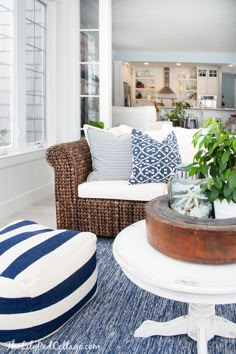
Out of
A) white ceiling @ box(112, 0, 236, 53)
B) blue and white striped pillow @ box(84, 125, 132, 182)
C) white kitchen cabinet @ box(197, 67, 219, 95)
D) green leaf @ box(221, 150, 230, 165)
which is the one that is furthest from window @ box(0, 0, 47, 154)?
white kitchen cabinet @ box(197, 67, 219, 95)

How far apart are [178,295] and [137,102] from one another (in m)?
12.0

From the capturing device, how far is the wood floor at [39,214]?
11.8 feet

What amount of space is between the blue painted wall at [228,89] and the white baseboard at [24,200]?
1048 cm

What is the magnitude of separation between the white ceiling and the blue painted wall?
2.74 meters

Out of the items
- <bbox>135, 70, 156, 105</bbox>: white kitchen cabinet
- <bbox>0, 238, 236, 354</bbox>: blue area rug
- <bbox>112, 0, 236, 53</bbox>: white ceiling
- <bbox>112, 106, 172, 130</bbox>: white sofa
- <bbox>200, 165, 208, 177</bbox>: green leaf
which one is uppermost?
<bbox>112, 0, 236, 53</bbox>: white ceiling

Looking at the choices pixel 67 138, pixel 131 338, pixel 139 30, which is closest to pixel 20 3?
pixel 67 138

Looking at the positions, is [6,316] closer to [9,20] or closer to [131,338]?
[131,338]

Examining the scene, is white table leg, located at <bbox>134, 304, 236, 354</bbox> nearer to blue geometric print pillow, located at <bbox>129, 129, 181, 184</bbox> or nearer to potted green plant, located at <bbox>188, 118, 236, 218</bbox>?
potted green plant, located at <bbox>188, 118, 236, 218</bbox>

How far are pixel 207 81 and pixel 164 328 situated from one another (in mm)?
11806

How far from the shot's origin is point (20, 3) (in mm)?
3990

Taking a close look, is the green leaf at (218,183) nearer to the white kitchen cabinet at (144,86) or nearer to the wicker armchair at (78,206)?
the wicker armchair at (78,206)

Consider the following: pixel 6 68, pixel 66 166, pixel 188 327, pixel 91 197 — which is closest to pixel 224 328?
pixel 188 327

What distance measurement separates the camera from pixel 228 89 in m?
13.8

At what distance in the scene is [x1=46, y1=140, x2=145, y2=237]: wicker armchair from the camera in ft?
9.46
